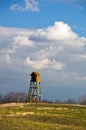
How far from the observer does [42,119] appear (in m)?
42.5

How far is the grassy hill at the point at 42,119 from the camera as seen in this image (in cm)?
3631

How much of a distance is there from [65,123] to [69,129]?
5.07m

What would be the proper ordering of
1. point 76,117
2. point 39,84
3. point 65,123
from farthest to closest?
point 39,84 < point 76,117 < point 65,123

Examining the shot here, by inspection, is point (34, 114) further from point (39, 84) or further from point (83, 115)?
point (39, 84)

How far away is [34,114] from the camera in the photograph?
152ft

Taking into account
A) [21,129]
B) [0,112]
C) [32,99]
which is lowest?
[21,129]

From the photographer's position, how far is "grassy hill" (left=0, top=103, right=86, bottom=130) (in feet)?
119

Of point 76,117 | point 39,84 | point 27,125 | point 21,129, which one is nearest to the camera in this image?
point 21,129

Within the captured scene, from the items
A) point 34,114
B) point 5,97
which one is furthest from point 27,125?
point 5,97

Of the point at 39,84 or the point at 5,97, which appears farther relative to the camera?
the point at 5,97

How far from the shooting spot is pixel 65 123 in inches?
1599

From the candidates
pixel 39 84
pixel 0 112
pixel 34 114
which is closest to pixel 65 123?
pixel 34 114

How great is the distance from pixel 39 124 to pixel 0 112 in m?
10.3

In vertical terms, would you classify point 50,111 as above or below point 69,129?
above
